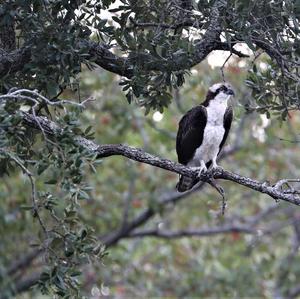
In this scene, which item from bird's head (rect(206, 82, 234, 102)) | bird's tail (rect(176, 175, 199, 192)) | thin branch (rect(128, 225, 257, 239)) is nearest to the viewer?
bird's tail (rect(176, 175, 199, 192))

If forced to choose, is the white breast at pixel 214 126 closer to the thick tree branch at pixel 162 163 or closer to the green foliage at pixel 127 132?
the green foliage at pixel 127 132

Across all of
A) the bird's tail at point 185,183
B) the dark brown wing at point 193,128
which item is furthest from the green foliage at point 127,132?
the bird's tail at point 185,183

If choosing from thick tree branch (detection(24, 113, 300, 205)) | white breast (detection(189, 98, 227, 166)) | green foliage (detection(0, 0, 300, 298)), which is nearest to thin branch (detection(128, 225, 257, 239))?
green foliage (detection(0, 0, 300, 298))

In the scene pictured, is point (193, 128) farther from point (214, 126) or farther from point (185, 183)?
point (185, 183)

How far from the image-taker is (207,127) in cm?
614

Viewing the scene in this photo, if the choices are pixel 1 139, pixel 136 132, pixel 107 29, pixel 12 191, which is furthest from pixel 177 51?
pixel 136 132

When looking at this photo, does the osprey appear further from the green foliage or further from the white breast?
the green foliage

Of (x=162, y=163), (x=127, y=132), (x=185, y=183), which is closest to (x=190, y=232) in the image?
(x=127, y=132)

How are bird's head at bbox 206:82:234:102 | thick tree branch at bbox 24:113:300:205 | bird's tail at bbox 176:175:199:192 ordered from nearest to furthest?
thick tree branch at bbox 24:113:300:205, bird's tail at bbox 176:175:199:192, bird's head at bbox 206:82:234:102

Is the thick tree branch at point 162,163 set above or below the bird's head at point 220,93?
below

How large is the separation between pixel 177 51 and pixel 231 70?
15.1ft

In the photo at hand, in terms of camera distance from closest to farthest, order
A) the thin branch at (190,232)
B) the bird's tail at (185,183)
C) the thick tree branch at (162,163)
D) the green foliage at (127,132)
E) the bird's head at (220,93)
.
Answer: the green foliage at (127,132) < the thick tree branch at (162,163) < the bird's tail at (185,183) < the bird's head at (220,93) < the thin branch at (190,232)

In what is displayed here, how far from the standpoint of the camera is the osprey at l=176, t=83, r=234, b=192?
20.1 feet

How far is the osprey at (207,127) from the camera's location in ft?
20.1
